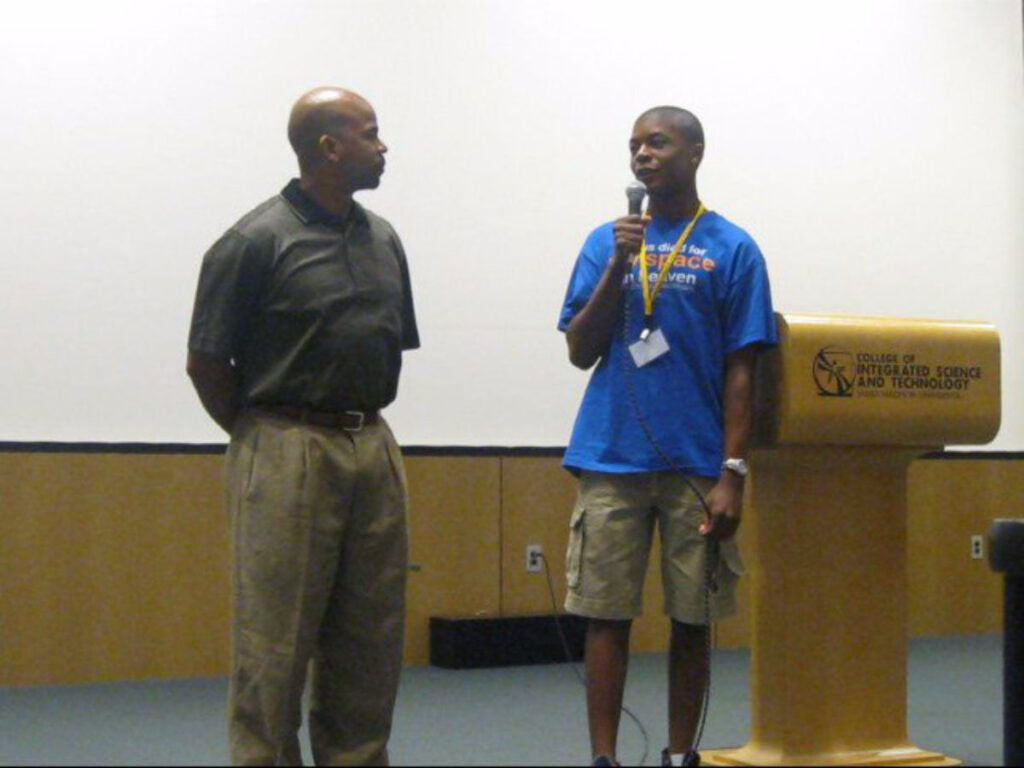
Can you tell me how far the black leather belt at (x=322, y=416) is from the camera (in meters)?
Result: 2.72

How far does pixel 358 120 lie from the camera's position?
2.80m

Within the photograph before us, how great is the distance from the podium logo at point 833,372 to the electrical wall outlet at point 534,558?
2.65 metres

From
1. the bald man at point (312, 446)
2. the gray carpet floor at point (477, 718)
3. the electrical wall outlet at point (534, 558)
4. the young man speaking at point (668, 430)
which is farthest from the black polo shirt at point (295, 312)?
the electrical wall outlet at point (534, 558)

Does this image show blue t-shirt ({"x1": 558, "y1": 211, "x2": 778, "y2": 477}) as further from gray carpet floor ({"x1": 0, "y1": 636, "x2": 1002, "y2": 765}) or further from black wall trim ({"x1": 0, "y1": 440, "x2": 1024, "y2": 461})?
black wall trim ({"x1": 0, "y1": 440, "x2": 1024, "y2": 461})

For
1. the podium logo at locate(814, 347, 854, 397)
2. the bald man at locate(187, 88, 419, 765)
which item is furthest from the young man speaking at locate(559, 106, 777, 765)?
the bald man at locate(187, 88, 419, 765)

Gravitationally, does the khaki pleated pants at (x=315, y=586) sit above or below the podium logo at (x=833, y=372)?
below

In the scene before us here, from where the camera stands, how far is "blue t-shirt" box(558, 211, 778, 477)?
9.75 feet

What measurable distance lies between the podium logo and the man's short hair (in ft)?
1.58

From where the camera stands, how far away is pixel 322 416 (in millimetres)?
2725

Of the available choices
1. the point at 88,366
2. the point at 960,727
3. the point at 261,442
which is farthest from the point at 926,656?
the point at 261,442

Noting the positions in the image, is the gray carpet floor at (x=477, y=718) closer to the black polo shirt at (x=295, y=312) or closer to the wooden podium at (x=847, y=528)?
the wooden podium at (x=847, y=528)

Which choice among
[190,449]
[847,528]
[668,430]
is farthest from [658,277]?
[190,449]

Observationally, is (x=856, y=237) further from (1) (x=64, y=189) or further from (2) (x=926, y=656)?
(1) (x=64, y=189)

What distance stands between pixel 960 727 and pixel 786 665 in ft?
3.77
